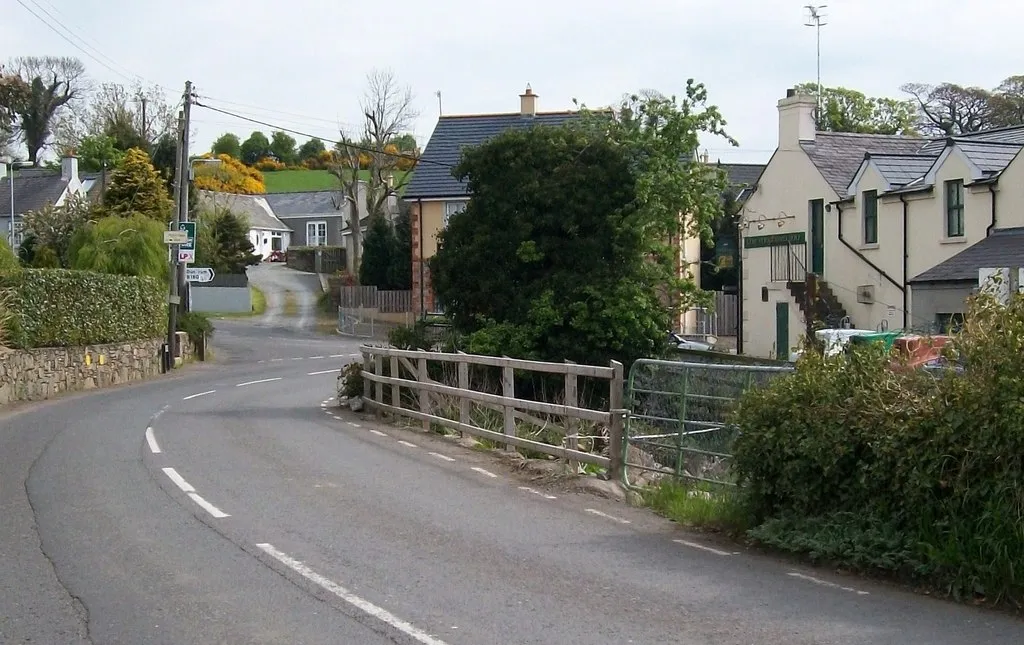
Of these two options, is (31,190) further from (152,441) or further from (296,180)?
(152,441)

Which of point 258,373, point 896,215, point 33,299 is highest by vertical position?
point 896,215

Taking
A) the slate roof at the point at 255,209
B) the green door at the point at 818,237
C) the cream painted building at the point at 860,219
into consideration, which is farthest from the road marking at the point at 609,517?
the slate roof at the point at 255,209

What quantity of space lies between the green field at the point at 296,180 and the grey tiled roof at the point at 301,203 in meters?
10.3

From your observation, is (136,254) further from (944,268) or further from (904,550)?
(904,550)

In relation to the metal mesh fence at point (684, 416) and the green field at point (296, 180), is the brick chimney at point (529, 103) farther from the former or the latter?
the green field at point (296, 180)

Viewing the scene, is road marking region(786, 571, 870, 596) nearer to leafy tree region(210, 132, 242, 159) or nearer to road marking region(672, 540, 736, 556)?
road marking region(672, 540, 736, 556)

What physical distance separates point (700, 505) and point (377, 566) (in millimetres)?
3372

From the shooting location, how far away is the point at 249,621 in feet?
23.9

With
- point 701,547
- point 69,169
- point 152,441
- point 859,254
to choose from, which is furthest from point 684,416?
point 69,169

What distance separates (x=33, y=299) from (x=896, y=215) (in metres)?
23.9

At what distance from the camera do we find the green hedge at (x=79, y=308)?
90.4 ft

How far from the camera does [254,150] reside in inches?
5541

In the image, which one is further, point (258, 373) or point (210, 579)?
point (258, 373)

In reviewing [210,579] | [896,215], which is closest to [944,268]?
[896,215]
